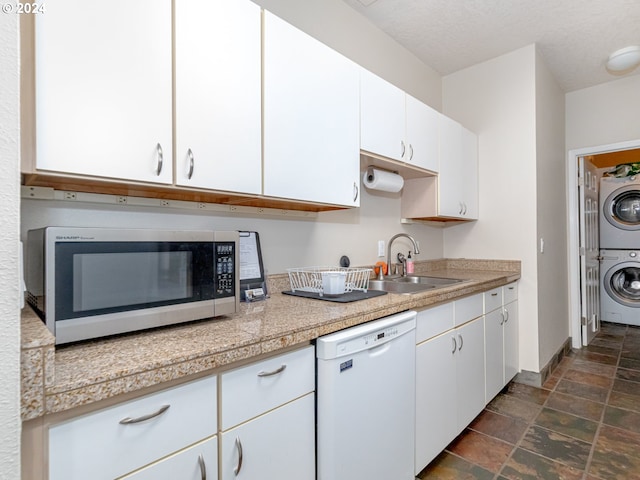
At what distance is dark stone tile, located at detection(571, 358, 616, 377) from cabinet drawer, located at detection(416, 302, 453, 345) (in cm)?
204

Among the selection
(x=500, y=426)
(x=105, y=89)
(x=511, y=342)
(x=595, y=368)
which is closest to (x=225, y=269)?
(x=105, y=89)

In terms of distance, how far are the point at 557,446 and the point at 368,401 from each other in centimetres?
136

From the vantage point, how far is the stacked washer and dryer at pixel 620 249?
14.0ft

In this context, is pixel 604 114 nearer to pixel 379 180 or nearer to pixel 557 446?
pixel 379 180

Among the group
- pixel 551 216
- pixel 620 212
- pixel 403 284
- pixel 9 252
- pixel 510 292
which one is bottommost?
pixel 510 292

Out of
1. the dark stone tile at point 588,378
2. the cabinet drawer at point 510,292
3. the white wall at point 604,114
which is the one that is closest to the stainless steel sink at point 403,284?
the cabinet drawer at point 510,292

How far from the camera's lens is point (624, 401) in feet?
7.70

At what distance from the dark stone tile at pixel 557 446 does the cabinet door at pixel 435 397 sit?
0.46 metres

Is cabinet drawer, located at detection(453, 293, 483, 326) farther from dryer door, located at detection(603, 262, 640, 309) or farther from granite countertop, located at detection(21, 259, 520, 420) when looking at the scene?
dryer door, located at detection(603, 262, 640, 309)

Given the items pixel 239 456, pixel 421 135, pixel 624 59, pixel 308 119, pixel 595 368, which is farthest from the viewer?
pixel 595 368

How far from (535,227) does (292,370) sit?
2430 mm

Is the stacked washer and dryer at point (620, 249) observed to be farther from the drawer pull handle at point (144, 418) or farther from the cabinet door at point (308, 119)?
the drawer pull handle at point (144, 418)

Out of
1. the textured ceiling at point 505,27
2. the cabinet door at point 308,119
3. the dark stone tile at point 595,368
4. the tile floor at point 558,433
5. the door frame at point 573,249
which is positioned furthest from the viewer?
the door frame at point 573,249

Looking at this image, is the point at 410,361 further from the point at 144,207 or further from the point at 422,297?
the point at 144,207
